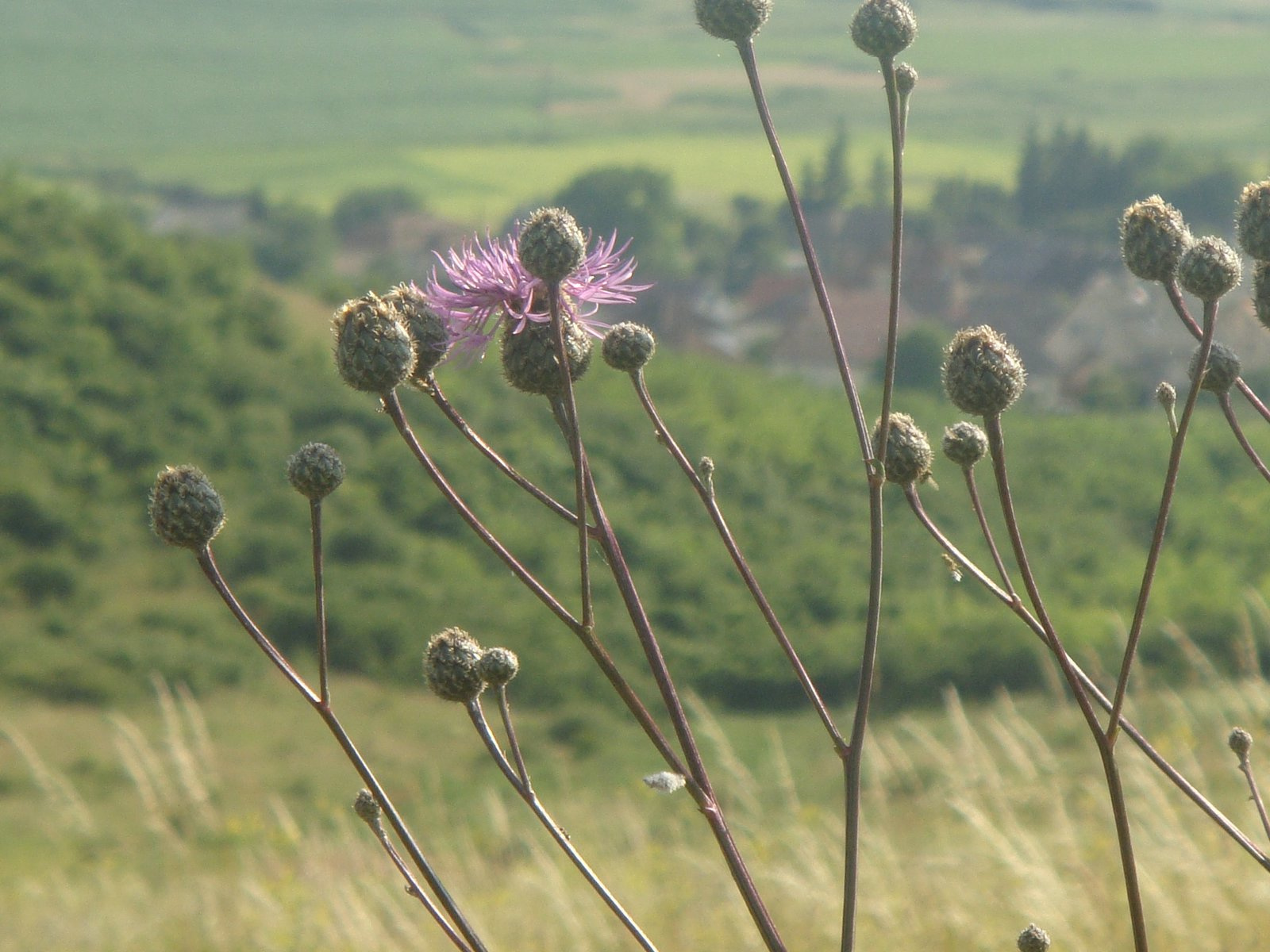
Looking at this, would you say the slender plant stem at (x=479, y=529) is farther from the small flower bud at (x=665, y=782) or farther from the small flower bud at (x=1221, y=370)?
the small flower bud at (x=1221, y=370)

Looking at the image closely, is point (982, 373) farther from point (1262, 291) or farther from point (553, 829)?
point (553, 829)

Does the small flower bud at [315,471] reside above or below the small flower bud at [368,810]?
above

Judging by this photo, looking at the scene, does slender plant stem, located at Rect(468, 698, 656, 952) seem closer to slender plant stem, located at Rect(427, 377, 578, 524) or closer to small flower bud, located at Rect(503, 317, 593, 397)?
slender plant stem, located at Rect(427, 377, 578, 524)

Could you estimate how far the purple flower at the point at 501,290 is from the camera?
6.53 feet

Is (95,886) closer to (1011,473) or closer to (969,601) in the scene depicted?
(969,601)

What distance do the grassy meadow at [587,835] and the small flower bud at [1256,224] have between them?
366 centimetres

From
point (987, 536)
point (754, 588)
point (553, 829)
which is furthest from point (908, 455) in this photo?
point (553, 829)

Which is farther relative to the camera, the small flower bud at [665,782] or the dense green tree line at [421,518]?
the dense green tree line at [421,518]

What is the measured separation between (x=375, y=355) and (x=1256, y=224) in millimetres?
1081

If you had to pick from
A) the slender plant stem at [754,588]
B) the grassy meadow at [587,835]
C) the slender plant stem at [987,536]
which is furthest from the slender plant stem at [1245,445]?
the grassy meadow at [587,835]

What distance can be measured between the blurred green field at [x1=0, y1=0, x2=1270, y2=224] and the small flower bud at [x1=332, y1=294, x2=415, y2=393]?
147 feet

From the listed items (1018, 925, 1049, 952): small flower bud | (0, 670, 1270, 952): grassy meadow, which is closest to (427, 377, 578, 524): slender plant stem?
(1018, 925, 1049, 952): small flower bud

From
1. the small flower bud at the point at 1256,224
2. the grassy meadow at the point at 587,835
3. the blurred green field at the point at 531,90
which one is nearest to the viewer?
the small flower bud at the point at 1256,224

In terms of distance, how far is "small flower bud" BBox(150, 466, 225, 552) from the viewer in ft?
5.61
